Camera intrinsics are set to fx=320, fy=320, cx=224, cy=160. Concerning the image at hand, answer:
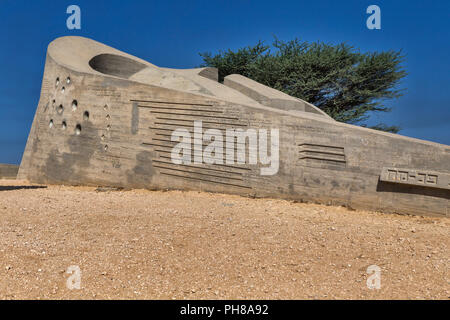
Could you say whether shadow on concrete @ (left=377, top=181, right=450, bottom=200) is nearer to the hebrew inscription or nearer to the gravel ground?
the hebrew inscription

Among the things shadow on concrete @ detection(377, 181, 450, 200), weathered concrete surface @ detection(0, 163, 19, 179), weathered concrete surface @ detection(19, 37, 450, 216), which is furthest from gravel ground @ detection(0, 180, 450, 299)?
weathered concrete surface @ detection(0, 163, 19, 179)

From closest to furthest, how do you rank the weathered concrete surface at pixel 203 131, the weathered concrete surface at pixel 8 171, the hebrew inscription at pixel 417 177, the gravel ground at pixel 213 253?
the gravel ground at pixel 213 253 < the hebrew inscription at pixel 417 177 < the weathered concrete surface at pixel 203 131 < the weathered concrete surface at pixel 8 171

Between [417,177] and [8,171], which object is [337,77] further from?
[8,171]

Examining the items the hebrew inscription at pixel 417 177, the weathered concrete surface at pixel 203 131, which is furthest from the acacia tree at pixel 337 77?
the hebrew inscription at pixel 417 177

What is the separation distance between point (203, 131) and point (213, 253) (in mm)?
4443

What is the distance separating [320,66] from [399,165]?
40.4 feet

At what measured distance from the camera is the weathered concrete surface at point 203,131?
626 centimetres

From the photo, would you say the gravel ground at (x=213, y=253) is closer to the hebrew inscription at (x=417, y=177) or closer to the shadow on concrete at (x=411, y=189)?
the shadow on concrete at (x=411, y=189)

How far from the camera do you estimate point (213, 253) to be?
3822mm

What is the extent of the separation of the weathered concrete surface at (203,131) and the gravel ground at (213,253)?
30.3 inches

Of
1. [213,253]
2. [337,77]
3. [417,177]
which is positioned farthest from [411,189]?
[337,77]

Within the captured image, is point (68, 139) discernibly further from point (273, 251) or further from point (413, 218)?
point (413, 218)

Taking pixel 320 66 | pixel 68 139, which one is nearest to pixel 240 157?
pixel 68 139

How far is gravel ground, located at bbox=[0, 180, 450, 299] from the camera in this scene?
10.00ft
